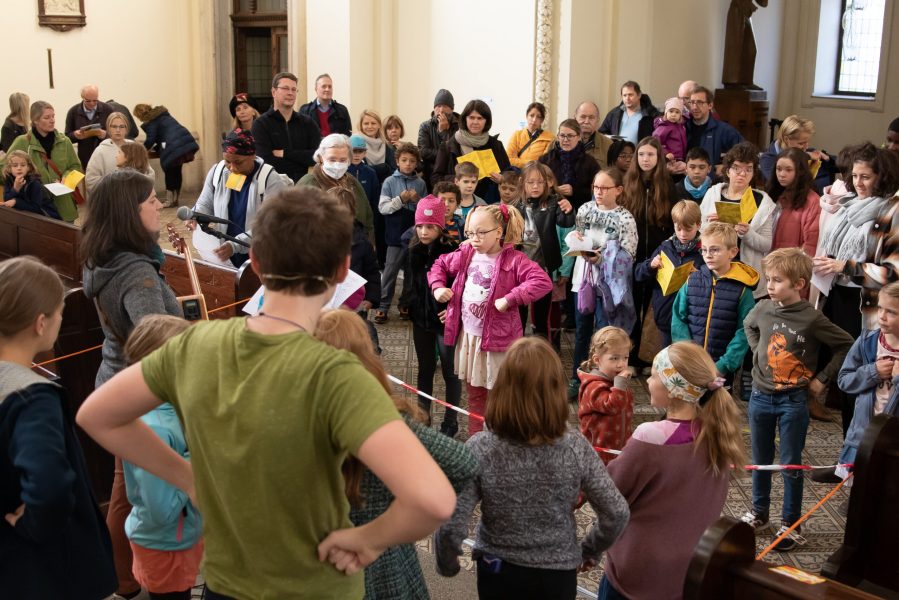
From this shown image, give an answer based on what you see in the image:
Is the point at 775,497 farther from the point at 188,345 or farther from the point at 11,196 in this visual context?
the point at 11,196

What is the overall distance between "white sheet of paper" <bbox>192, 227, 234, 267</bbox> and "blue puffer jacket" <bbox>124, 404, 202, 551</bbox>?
2447 mm

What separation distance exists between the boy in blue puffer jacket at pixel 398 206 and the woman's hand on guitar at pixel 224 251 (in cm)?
224

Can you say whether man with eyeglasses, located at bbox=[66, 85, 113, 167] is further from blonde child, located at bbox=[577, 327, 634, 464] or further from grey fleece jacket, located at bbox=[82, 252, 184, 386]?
blonde child, located at bbox=[577, 327, 634, 464]

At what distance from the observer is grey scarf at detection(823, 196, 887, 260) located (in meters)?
5.70

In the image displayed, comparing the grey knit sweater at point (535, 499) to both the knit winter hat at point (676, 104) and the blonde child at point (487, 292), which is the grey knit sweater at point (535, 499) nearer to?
the blonde child at point (487, 292)

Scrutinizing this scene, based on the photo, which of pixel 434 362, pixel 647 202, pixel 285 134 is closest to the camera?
pixel 434 362

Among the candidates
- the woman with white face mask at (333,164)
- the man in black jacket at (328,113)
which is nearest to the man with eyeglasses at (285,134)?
the man in black jacket at (328,113)

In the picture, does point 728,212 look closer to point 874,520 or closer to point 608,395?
point 608,395

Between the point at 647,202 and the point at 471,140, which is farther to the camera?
the point at 471,140

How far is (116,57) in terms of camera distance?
1456 cm

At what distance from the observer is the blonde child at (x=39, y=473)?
2311 mm

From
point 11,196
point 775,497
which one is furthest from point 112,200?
point 11,196

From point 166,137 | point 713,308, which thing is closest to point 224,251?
point 713,308

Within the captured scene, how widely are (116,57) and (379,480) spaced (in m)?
13.5
